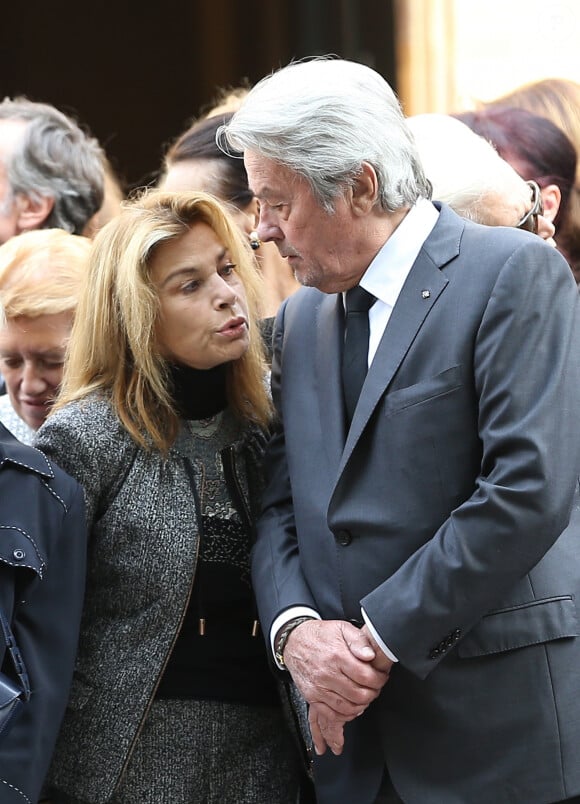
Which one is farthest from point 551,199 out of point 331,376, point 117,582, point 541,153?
point 117,582

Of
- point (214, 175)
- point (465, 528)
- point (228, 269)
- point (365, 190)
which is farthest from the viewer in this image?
point (214, 175)

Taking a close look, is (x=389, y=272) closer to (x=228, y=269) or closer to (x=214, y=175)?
(x=228, y=269)

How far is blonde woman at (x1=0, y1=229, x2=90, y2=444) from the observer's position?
9.36 ft

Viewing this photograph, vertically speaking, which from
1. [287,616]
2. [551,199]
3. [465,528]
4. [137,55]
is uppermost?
[465,528]

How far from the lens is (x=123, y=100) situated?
5992 millimetres

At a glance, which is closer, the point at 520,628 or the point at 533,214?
the point at 520,628

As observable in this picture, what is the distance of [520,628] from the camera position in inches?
81.1

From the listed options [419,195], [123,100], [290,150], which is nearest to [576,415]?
[419,195]

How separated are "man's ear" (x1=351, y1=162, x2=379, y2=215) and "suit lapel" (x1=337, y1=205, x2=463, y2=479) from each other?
126 millimetres

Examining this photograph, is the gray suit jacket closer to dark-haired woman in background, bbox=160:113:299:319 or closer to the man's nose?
the man's nose

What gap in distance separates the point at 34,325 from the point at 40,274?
0.44ft

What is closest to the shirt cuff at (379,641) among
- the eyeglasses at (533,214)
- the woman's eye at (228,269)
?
the woman's eye at (228,269)

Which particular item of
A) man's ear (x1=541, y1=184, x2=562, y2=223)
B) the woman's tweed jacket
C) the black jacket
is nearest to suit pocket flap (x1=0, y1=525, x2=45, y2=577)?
the black jacket

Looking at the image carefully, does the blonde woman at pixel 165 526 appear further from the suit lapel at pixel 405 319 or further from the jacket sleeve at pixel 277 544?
the suit lapel at pixel 405 319
